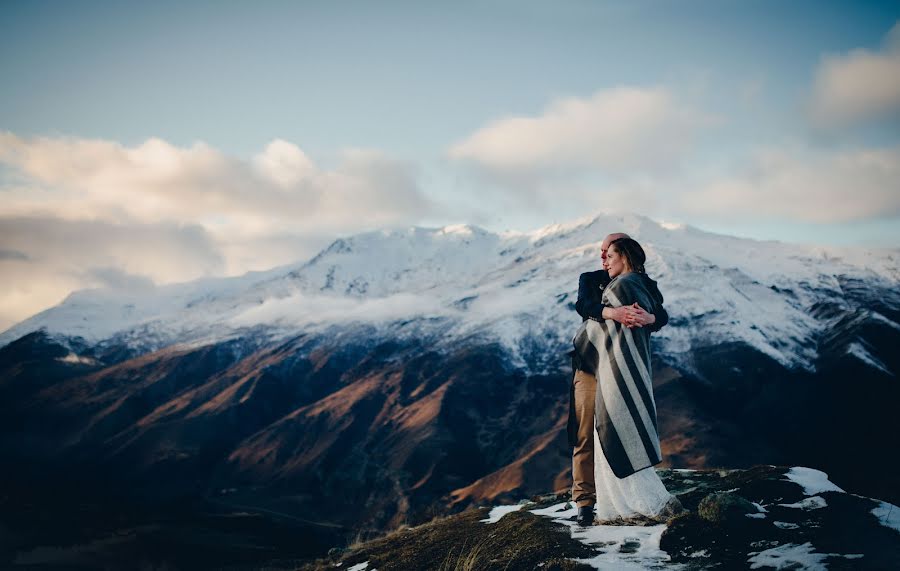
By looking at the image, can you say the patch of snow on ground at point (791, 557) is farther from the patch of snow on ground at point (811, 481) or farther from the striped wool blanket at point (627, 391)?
the patch of snow on ground at point (811, 481)

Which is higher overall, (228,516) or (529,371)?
(529,371)

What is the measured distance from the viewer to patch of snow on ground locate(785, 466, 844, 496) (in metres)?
10.2

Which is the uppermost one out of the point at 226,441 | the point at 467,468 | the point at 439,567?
the point at 439,567

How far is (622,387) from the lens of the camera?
8891 millimetres

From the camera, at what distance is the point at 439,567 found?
984 cm

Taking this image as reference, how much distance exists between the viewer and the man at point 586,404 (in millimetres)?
9102

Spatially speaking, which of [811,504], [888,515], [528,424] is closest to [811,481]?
[811,504]

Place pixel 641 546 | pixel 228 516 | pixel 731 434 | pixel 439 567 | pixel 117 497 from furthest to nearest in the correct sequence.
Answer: pixel 117 497 → pixel 731 434 → pixel 228 516 → pixel 439 567 → pixel 641 546

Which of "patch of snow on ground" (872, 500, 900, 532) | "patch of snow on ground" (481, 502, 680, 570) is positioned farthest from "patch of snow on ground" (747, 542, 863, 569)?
"patch of snow on ground" (872, 500, 900, 532)

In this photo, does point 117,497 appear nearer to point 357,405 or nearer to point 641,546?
point 357,405

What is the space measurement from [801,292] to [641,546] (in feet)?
684

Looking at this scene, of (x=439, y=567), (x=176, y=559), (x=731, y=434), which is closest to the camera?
(x=439, y=567)

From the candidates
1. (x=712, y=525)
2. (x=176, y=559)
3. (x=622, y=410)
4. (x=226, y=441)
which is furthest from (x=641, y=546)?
(x=226, y=441)

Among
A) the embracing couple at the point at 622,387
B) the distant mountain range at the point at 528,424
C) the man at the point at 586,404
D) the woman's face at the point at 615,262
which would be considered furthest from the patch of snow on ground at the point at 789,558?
the distant mountain range at the point at 528,424
